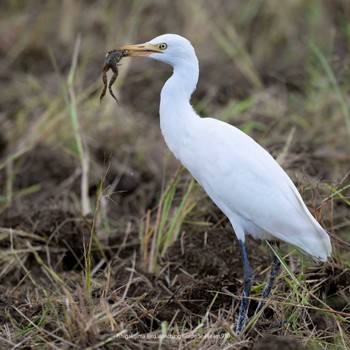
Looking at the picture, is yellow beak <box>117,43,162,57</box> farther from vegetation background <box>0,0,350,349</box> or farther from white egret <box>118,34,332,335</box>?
vegetation background <box>0,0,350,349</box>

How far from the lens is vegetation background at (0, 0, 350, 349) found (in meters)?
3.61

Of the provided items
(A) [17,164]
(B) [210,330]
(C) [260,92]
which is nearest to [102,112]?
(A) [17,164]

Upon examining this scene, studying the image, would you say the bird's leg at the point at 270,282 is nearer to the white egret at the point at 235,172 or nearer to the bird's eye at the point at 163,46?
the white egret at the point at 235,172

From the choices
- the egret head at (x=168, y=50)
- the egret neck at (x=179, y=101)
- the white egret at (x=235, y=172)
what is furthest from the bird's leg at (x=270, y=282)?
the egret head at (x=168, y=50)

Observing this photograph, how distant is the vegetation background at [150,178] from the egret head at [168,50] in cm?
56

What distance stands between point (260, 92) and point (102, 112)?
1.52 meters

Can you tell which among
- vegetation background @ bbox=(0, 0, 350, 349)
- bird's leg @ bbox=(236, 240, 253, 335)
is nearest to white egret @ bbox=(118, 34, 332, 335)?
bird's leg @ bbox=(236, 240, 253, 335)

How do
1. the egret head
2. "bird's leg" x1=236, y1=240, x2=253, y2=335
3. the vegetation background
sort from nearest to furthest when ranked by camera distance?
the vegetation background → "bird's leg" x1=236, y1=240, x2=253, y2=335 → the egret head

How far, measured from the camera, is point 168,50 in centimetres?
384

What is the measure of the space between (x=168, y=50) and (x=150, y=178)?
238cm

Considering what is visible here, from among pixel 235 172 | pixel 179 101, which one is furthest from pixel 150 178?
pixel 235 172

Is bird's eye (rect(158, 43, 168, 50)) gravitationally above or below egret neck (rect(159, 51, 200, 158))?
above

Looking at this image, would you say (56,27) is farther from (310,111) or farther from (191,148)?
(191,148)

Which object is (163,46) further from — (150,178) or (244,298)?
(150,178)
